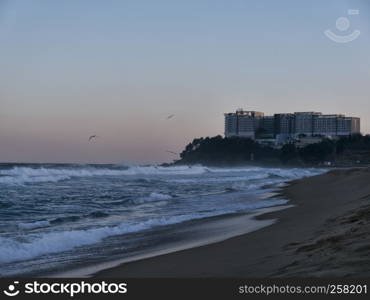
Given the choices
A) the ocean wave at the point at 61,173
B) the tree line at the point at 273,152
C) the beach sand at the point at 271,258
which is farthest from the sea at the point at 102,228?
the tree line at the point at 273,152

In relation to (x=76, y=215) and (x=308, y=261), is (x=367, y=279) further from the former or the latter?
(x=76, y=215)

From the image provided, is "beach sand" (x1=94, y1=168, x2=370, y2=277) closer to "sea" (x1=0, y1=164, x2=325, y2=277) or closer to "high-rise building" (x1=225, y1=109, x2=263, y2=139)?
"sea" (x1=0, y1=164, x2=325, y2=277)

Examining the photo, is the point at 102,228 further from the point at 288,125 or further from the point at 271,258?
the point at 288,125

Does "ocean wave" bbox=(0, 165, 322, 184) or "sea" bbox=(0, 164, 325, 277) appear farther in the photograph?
"ocean wave" bbox=(0, 165, 322, 184)

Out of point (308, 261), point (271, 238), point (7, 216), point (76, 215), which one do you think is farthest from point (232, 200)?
point (308, 261)

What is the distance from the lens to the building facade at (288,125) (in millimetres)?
118062

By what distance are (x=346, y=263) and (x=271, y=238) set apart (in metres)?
3.98

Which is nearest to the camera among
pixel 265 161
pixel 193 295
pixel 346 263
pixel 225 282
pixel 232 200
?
pixel 193 295

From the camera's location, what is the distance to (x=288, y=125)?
124188 millimetres

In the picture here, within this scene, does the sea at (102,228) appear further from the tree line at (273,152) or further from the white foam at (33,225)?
the tree line at (273,152)

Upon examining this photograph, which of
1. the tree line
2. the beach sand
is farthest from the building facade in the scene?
the beach sand

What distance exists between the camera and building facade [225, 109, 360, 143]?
118062 millimetres

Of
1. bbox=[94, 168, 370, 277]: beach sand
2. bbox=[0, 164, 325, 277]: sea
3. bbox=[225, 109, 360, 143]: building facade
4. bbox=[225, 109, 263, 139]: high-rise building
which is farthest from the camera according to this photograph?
bbox=[225, 109, 263, 139]: high-rise building

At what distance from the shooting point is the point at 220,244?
836 centimetres
